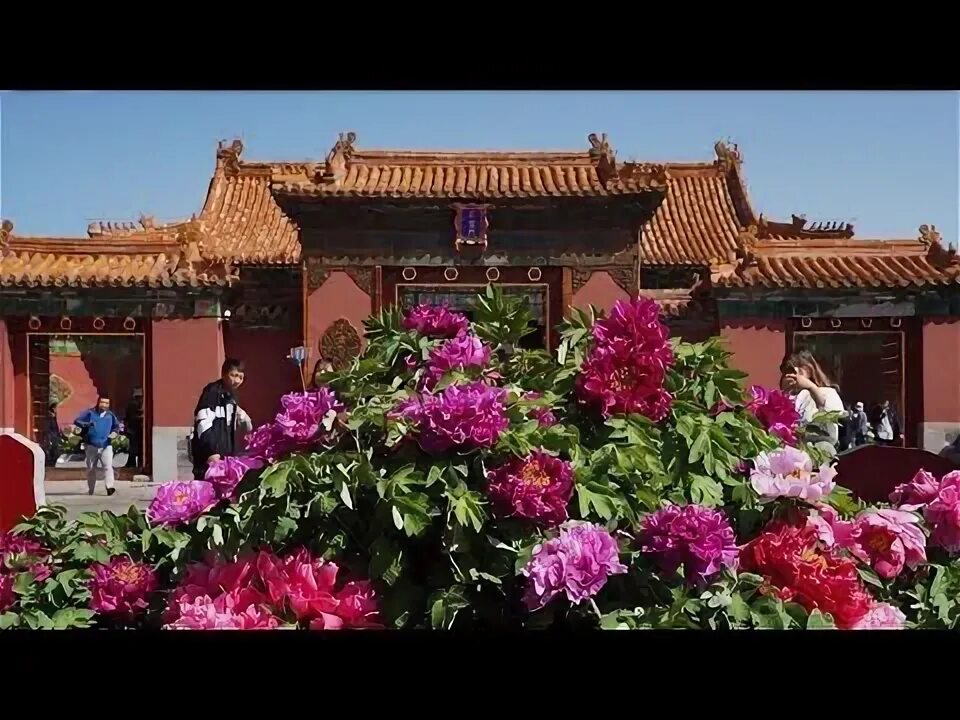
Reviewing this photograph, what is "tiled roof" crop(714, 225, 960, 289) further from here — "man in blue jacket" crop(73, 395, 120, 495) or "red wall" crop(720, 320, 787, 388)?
"man in blue jacket" crop(73, 395, 120, 495)

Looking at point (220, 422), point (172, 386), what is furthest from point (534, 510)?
point (172, 386)

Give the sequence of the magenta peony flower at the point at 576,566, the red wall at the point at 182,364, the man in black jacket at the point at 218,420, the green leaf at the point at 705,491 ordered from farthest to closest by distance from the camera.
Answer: the red wall at the point at 182,364, the man in black jacket at the point at 218,420, the green leaf at the point at 705,491, the magenta peony flower at the point at 576,566

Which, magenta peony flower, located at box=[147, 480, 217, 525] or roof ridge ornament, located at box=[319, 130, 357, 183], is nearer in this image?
magenta peony flower, located at box=[147, 480, 217, 525]

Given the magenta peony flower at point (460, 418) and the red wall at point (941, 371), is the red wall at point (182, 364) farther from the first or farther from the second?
the red wall at point (941, 371)

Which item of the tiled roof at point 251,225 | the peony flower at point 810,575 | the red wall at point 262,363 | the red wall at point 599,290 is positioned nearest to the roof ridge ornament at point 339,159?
the tiled roof at point 251,225

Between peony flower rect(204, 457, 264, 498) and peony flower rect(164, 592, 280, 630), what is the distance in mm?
183

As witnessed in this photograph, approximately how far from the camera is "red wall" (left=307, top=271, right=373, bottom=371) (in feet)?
12.4

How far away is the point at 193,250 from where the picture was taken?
174 inches

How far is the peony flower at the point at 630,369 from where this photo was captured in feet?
4.56

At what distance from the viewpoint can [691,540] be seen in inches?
49.8

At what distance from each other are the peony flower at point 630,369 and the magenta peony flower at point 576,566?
0.68ft

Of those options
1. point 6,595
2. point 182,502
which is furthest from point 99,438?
point 182,502

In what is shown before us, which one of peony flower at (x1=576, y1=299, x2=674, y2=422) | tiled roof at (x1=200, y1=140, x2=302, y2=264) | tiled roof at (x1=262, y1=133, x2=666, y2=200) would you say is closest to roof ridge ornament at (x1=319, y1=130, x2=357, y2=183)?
tiled roof at (x1=262, y1=133, x2=666, y2=200)
